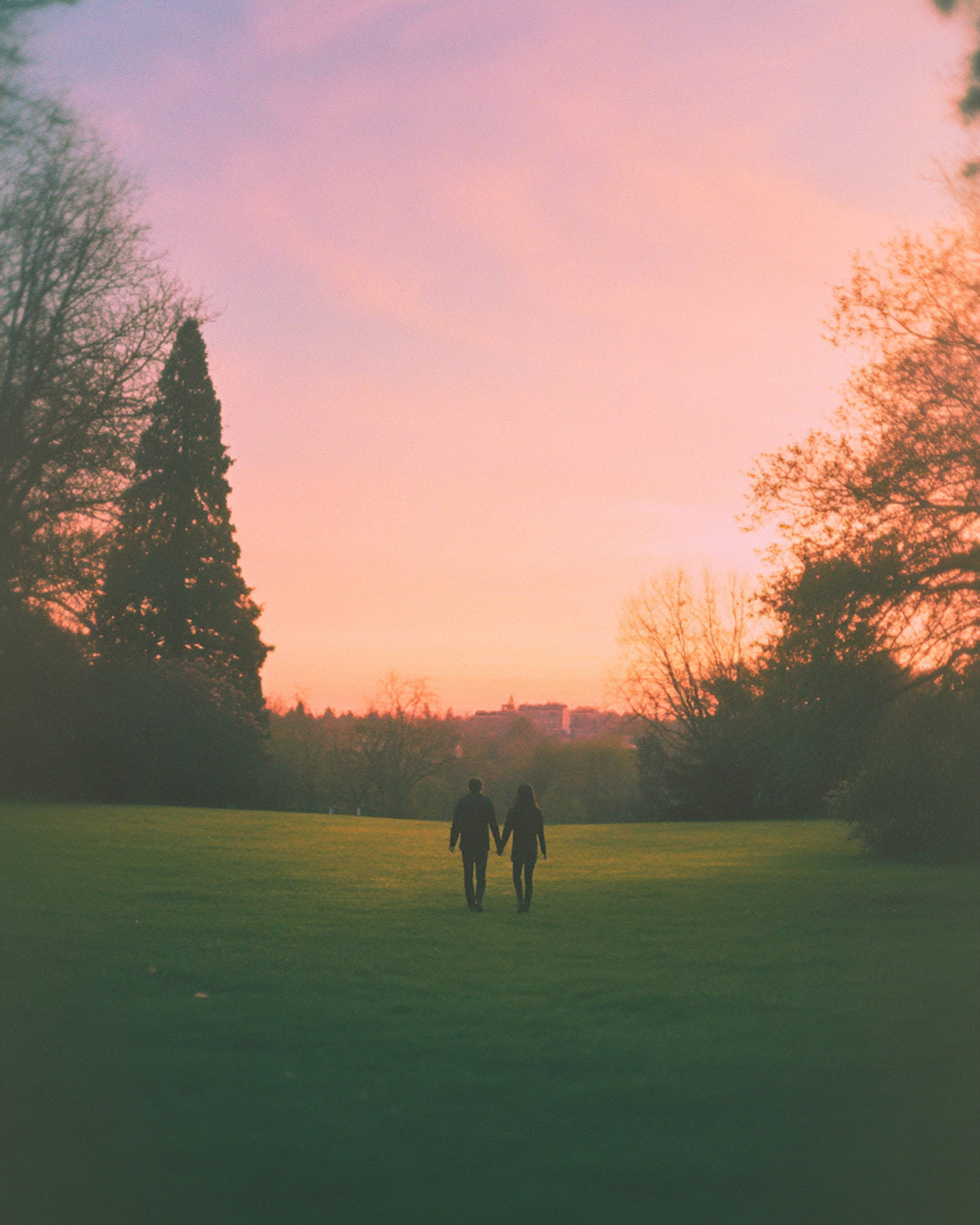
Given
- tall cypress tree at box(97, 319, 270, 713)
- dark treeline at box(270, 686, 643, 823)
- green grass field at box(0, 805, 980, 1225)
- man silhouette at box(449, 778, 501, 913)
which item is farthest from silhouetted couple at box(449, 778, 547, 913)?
dark treeline at box(270, 686, 643, 823)

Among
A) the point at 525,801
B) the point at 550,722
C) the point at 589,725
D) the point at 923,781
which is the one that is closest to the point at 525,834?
the point at 525,801

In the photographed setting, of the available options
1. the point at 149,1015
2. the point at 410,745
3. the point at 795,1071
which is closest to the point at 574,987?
the point at 795,1071

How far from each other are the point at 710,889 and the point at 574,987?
30.0ft

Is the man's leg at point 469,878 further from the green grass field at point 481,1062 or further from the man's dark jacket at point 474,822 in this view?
the green grass field at point 481,1062

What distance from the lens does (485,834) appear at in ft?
49.4

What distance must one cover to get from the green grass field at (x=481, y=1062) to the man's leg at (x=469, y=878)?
36cm

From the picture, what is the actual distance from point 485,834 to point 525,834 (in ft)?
1.94

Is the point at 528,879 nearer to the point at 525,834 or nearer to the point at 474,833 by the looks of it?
the point at 525,834

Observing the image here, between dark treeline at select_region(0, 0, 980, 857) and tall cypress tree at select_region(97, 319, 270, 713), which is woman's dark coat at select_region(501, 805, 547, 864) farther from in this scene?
tall cypress tree at select_region(97, 319, 270, 713)

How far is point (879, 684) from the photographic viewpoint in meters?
A: 20.0

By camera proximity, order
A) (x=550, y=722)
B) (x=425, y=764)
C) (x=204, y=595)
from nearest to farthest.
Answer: (x=204, y=595)
(x=425, y=764)
(x=550, y=722)

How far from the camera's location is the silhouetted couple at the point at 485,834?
49.4 ft

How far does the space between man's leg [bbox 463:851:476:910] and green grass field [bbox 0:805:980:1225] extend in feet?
1.19

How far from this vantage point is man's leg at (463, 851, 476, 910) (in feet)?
49.9
